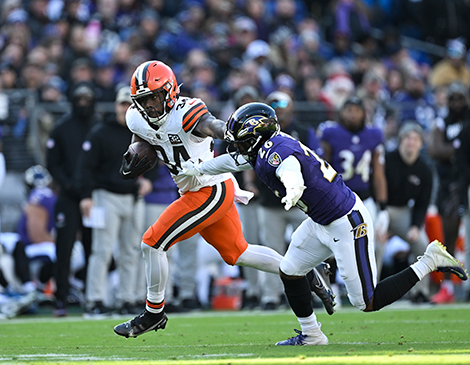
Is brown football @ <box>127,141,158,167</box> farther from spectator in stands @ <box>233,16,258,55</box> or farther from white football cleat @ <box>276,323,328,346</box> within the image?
spectator in stands @ <box>233,16,258,55</box>

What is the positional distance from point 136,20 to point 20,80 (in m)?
2.86

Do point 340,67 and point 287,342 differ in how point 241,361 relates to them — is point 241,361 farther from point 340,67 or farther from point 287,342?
point 340,67

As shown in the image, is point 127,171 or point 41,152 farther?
point 41,152

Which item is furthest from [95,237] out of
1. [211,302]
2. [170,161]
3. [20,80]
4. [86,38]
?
[86,38]

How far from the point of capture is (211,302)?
948 cm

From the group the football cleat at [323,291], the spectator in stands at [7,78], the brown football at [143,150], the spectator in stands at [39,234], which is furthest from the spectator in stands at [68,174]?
the football cleat at [323,291]

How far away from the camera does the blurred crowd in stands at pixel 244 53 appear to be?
11.3 m

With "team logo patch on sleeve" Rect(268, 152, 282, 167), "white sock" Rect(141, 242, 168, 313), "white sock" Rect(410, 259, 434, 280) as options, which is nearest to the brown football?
"white sock" Rect(141, 242, 168, 313)

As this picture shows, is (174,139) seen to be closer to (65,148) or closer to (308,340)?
(308,340)

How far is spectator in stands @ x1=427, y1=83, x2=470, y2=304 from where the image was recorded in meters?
9.12

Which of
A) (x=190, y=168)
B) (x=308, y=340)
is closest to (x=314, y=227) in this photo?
(x=308, y=340)

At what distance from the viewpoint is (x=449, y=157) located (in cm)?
929

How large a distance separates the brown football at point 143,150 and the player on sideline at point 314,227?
838 mm

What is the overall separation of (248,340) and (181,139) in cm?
152
